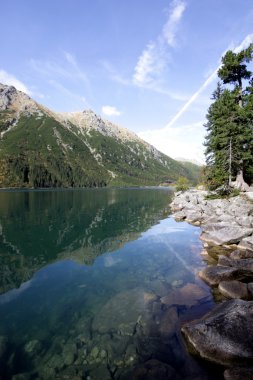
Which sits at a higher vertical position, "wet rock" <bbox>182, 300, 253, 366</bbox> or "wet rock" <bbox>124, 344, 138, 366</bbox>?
"wet rock" <bbox>182, 300, 253, 366</bbox>

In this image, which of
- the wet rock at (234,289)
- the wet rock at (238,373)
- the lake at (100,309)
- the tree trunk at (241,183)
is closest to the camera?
the wet rock at (238,373)

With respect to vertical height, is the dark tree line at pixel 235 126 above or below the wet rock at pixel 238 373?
above

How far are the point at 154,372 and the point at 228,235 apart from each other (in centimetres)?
1837

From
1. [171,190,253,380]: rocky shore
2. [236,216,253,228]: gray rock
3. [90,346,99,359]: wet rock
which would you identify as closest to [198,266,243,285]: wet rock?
[171,190,253,380]: rocky shore

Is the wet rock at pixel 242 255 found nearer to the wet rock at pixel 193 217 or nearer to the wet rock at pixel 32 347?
the wet rock at pixel 32 347

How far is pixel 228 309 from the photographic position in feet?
34.1

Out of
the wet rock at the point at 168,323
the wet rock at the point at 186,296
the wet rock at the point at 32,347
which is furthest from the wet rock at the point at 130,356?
the wet rock at the point at 186,296

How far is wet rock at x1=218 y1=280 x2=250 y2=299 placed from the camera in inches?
530

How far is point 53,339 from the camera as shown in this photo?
11188 mm

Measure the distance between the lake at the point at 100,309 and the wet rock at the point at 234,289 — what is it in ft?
3.04

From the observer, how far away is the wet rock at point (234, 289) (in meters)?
13.5

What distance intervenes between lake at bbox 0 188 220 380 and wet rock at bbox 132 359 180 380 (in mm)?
36

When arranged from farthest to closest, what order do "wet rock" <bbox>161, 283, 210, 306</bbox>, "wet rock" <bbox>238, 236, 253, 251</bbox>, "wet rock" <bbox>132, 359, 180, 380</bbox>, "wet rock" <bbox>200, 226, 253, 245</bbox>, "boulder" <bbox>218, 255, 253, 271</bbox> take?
"wet rock" <bbox>200, 226, 253, 245</bbox> < "wet rock" <bbox>238, 236, 253, 251</bbox> < "boulder" <bbox>218, 255, 253, 271</bbox> < "wet rock" <bbox>161, 283, 210, 306</bbox> < "wet rock" <bbox>132, 359, 180, 380</bbox>

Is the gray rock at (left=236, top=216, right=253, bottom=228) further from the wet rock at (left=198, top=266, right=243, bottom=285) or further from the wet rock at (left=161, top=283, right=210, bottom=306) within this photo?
the wet rock at (left=161, top=283, right=210, bottom=306)
